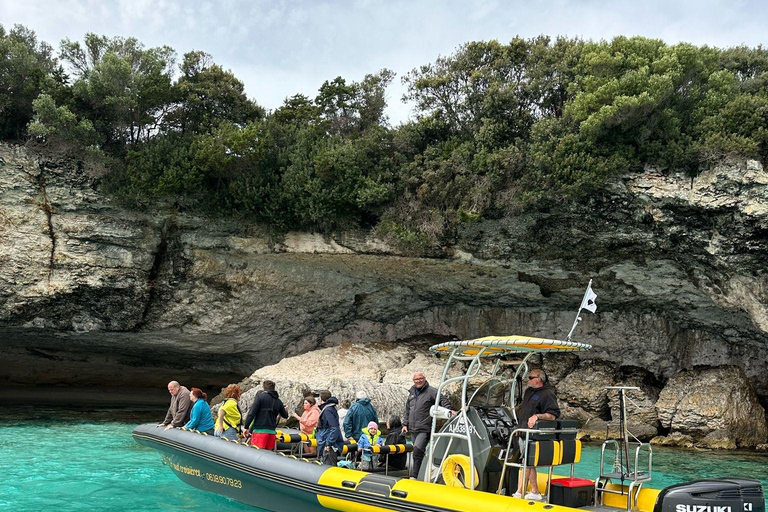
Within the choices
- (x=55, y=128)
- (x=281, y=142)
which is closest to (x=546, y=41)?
(x=281, y=142)

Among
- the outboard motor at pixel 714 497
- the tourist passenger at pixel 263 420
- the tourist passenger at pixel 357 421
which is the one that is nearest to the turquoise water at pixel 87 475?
the tourist passenger at pixel 263 420

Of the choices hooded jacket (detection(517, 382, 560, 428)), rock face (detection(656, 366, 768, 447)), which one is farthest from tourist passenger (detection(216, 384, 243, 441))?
rock face (detection(656, 366, 768, 447))

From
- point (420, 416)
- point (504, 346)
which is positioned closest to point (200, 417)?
point (420, 416)

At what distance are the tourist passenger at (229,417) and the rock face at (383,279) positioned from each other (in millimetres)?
8043

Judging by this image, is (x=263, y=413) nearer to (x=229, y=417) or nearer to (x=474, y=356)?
(x=229, y=417)

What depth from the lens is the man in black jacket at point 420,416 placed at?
7.80m

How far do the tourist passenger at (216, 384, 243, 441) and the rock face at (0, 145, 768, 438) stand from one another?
804 cm

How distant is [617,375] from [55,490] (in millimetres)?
15082

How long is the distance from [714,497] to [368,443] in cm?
411

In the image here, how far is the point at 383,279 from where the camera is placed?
1906 centimetres

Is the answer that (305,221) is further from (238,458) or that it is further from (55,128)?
(238,458)

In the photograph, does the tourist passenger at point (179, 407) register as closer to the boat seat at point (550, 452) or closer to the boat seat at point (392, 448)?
the boat seat at point (392, 448)

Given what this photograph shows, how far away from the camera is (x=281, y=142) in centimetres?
1764

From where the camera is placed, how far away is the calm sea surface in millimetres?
8758
